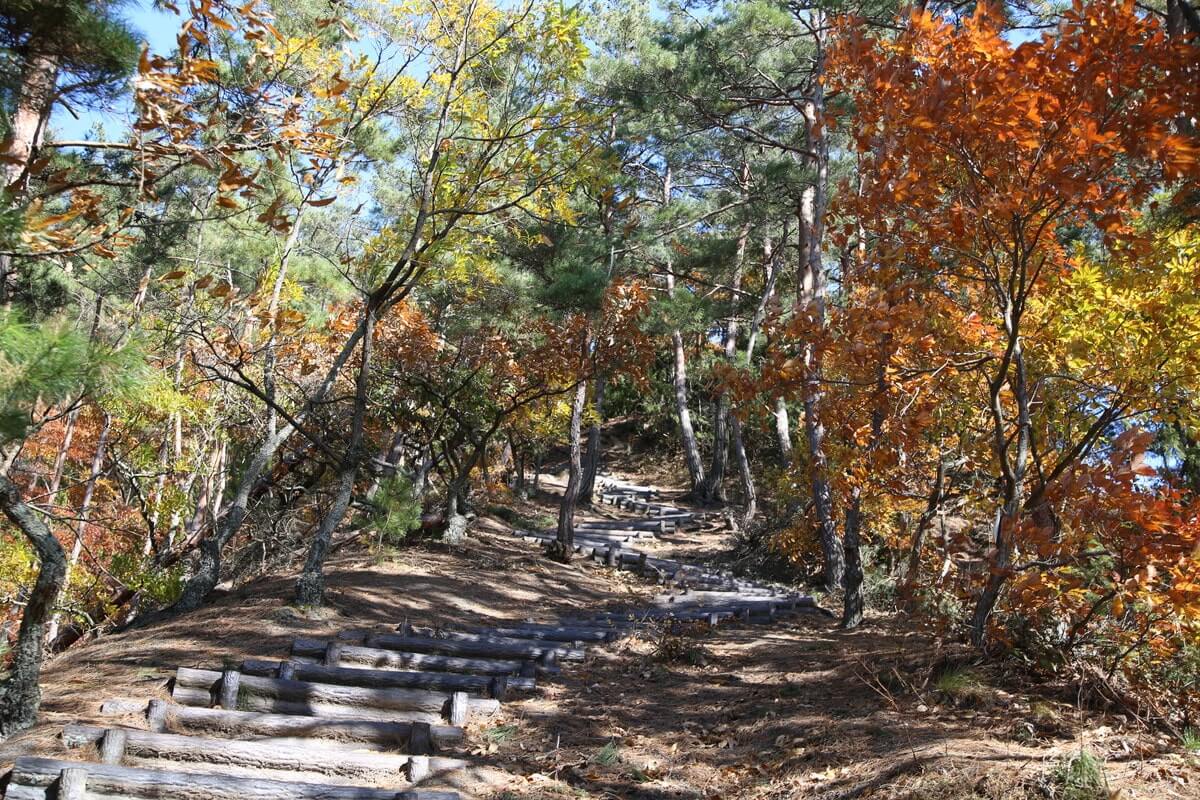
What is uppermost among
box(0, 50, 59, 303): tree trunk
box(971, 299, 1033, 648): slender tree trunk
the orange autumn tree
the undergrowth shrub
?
the orange autumn tree

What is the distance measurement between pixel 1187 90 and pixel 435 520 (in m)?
11.2

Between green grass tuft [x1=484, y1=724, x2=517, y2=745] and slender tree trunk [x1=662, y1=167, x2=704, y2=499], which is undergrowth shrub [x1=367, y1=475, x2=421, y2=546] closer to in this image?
green grass tuft [x1=484, y1=724, x2=517, y2=745]

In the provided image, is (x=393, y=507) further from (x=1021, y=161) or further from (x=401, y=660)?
(x=1021, y=161)

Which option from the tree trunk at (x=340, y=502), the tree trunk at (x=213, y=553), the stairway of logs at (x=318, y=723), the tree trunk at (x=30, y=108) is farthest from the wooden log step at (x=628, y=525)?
the tree trunk at (x=30, y=108)

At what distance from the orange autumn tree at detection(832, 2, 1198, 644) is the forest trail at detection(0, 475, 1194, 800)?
1.10 m

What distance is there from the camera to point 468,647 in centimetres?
674

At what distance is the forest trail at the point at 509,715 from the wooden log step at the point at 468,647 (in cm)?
2

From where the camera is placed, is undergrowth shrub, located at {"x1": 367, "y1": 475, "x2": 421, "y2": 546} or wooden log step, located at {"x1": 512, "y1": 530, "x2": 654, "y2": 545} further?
wooden log step, located at {"x1": 512, "y1": 530, "x2": 654, "y2": 545}

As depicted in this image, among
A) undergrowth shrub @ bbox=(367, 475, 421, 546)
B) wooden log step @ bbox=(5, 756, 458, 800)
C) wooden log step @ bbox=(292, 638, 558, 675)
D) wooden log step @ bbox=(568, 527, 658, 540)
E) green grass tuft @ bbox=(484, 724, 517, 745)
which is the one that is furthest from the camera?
wooden log step @ bbox=(568, 527, 658, 540)

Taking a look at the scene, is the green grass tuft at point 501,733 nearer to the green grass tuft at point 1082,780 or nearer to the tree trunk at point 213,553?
the green grass tuft at point 1082,780

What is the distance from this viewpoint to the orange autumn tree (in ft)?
14.3

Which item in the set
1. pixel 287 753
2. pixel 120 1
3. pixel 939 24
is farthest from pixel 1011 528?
pixel 120 1

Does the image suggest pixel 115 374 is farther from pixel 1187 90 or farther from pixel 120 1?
pixel 1187 90

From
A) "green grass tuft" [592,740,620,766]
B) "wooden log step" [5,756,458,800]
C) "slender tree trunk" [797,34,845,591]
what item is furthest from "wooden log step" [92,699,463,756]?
"slender tree trunk" [797,34,845,591]
